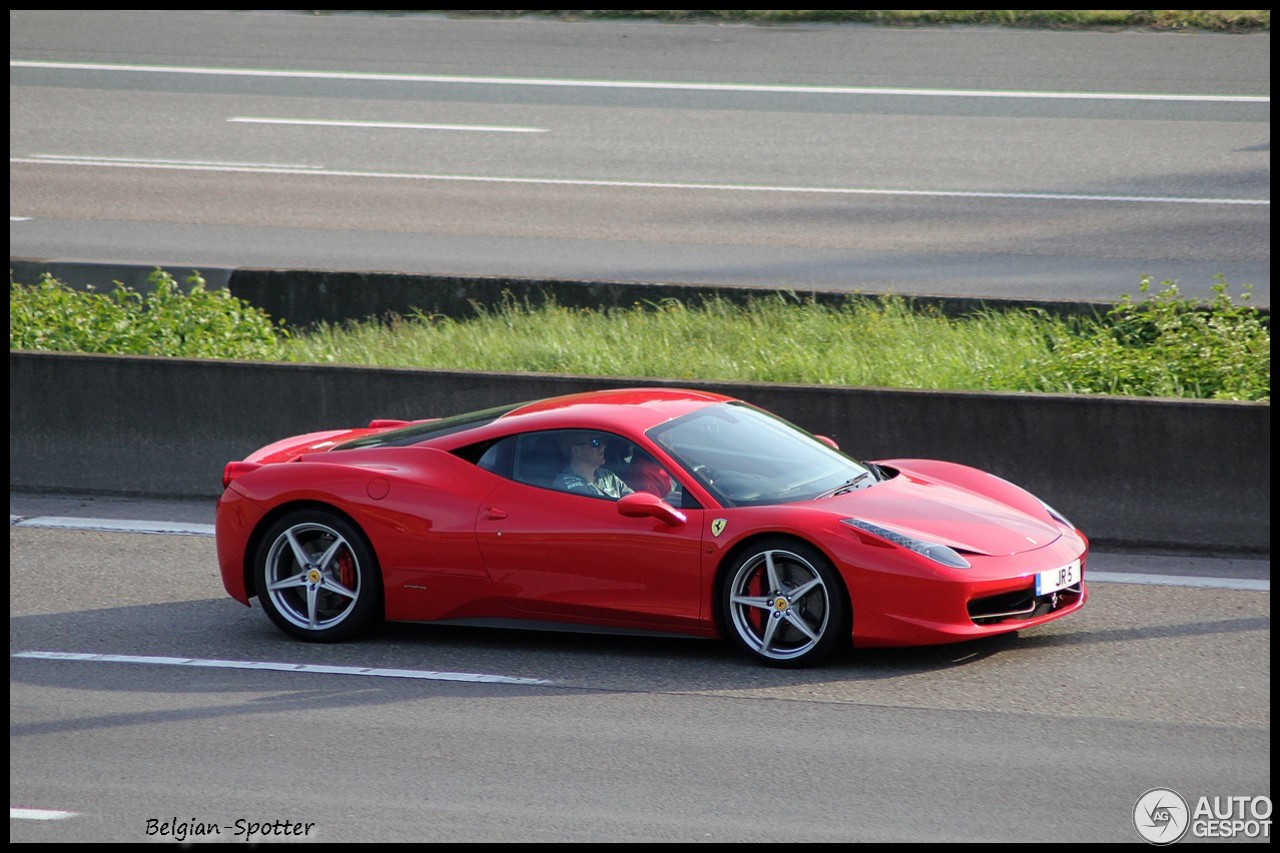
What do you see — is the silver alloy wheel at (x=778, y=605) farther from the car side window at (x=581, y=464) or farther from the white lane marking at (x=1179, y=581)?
the white lane marking at (x=1179, y=581)

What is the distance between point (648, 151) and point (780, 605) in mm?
13428

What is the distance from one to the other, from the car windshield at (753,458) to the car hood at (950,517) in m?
0.18

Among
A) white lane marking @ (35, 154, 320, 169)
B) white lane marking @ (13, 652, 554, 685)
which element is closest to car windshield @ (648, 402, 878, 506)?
white lane marking @ (13, 652, 554, 685)

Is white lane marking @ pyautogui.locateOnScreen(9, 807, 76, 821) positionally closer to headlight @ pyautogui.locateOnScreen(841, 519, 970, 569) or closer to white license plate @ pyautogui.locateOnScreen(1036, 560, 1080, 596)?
headlight @ pyautogui.locateOnScreen(841, 519, 970, 569)

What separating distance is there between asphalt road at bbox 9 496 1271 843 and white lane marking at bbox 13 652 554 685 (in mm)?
18

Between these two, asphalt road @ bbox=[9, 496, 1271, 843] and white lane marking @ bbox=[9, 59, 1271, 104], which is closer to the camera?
asphalt road @ bbox=[9, 496, 1271, 843]

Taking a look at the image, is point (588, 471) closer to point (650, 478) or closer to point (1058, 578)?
point (650, 478)

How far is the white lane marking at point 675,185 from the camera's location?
56.6ft

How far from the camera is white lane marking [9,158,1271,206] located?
17250mm

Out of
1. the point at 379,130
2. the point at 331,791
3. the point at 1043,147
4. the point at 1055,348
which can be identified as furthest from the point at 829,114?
the point at 331,791

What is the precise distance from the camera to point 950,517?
7230 mm

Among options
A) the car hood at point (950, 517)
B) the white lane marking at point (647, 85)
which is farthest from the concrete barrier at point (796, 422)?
the white lane marking at point (647, 85)

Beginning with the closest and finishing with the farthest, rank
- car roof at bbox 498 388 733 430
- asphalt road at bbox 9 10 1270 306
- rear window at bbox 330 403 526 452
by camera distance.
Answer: car roof at bbox 498 388 733 430, rear window at bbox 330 403 526 452, asphalt road at bbox 9 10 1270 306

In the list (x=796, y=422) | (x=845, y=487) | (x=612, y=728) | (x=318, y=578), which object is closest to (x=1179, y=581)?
(x=845, y=487)
